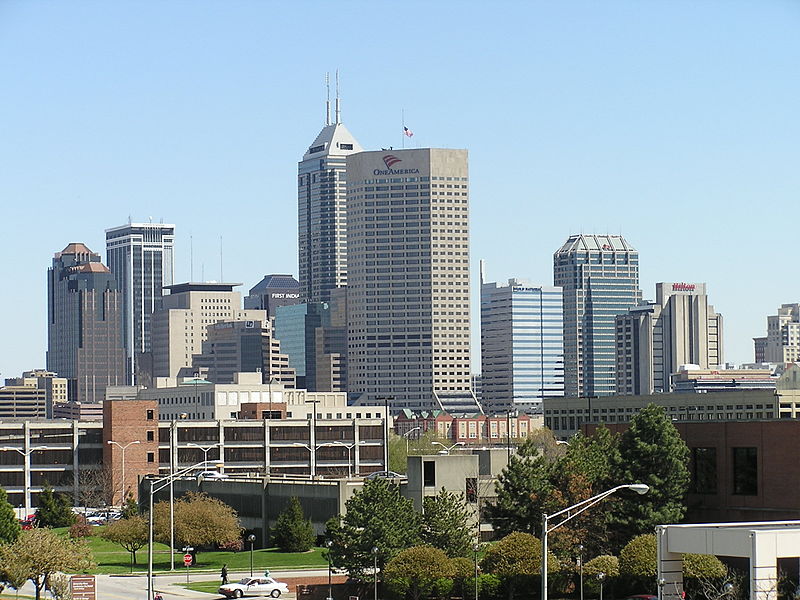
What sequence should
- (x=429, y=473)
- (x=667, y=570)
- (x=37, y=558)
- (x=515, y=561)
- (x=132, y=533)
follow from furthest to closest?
(x=132, y=533)
(x=429, y=473)
(x=515, y=561)
(x=37, y=558)
(x=667, y=570)

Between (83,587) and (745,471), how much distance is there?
142 ft

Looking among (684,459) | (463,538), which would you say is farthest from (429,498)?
(684,459)

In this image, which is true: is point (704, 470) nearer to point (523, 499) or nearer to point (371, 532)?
point (523, 499)

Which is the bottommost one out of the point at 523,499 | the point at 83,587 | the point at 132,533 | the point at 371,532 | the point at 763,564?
the point at 132,533

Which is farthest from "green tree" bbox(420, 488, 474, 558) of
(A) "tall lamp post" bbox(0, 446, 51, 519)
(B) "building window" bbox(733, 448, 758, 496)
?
(A) "tall lamp post" bbox(0, 446, 51, 519)

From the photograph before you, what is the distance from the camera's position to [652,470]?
100188mm

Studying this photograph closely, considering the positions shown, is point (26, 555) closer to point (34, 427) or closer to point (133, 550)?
point (133, 550)

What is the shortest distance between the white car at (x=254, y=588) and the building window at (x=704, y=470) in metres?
29.0

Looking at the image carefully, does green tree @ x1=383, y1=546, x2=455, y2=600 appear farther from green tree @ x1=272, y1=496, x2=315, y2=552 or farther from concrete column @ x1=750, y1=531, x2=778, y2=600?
green tree @ x1=272, y1=496, x2=315, y2=552

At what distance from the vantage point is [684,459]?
10150 cm

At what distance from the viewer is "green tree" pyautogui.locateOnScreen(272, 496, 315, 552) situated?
372 feet

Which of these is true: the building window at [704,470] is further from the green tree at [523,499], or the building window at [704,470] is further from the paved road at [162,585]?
the paved road at [162,585]

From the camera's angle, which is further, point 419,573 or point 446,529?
point 446,529

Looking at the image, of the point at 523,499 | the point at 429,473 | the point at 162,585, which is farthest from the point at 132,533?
the point at 523,499
